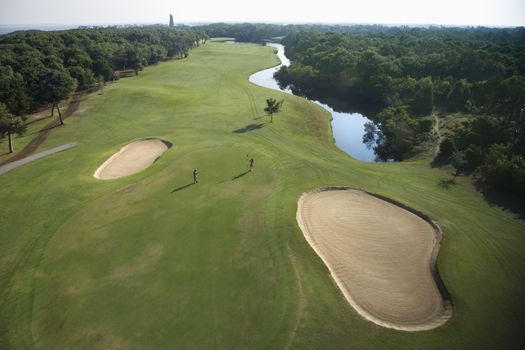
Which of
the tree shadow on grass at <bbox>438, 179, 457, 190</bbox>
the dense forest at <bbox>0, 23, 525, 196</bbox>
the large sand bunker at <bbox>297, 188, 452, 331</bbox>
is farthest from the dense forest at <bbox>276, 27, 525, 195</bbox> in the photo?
the large sand bunker at <bbox>297, 188, 452, 331</bbox>

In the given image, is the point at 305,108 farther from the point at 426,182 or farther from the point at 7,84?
the point at 7,84

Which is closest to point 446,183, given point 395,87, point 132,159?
point 132,159

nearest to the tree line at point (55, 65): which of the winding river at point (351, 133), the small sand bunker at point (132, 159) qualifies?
the small sand bunker at point (132, 159)

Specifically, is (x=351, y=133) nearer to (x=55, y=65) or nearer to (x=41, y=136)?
(x=41, y=136)

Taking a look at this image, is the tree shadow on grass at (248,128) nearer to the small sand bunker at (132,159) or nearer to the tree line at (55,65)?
the small sand bunker at (132,159)

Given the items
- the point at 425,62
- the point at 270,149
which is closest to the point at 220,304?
the point at 270,149
